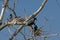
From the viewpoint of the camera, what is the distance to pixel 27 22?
7398 millimetres

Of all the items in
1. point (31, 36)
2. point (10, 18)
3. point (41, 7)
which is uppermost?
point (41, 7)

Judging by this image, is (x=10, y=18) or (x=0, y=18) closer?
(x=0, y=18)

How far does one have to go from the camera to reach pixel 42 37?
26.7 ft

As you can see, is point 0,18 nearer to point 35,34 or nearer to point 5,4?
point 5,4

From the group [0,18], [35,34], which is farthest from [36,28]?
[0,18]

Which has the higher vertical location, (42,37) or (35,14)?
(35,14)

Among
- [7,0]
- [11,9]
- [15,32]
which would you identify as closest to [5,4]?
[7,0]

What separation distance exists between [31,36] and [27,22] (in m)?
1.17

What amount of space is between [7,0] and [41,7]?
3.25ft

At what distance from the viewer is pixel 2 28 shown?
7617 millimetres

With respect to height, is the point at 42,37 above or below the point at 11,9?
below

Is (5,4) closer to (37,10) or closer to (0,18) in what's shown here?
(0,18)

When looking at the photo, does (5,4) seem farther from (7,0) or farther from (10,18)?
(10,18)

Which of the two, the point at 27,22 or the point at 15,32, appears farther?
the point at 15,32
